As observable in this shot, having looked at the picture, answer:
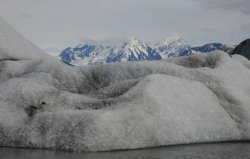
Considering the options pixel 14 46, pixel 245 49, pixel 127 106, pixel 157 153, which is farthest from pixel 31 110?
pixel 245 49

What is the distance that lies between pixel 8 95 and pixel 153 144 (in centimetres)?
1088

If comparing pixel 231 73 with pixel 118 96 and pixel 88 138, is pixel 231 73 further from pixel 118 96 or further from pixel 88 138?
pixel 88 138

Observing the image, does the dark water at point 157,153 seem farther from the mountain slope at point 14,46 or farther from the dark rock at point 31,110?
the mountain slope at point 14,46

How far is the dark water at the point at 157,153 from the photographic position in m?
27.1

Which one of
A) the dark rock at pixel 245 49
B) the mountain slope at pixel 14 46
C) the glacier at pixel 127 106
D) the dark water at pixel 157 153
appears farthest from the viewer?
the dark rock at pixel 245 49

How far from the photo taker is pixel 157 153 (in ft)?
93.4

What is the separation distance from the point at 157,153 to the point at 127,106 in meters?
4.24

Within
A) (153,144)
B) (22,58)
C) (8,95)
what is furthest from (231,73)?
(22,58)

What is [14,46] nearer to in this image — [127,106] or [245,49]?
[127,106]

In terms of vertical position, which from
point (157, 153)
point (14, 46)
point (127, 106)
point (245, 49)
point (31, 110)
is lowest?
point (157, 153)

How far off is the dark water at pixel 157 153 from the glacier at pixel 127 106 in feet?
4.13

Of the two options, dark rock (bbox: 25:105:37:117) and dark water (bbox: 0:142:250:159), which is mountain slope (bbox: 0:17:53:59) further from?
dark water (bbox: 0:142:250:159)

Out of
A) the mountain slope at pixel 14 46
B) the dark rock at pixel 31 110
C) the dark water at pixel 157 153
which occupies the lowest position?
the dark water at pixel 157 153

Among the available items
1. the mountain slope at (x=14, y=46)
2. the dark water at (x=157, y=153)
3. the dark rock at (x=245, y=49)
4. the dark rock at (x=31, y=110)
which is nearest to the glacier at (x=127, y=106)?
the dark rock at (x=31, y=110)
